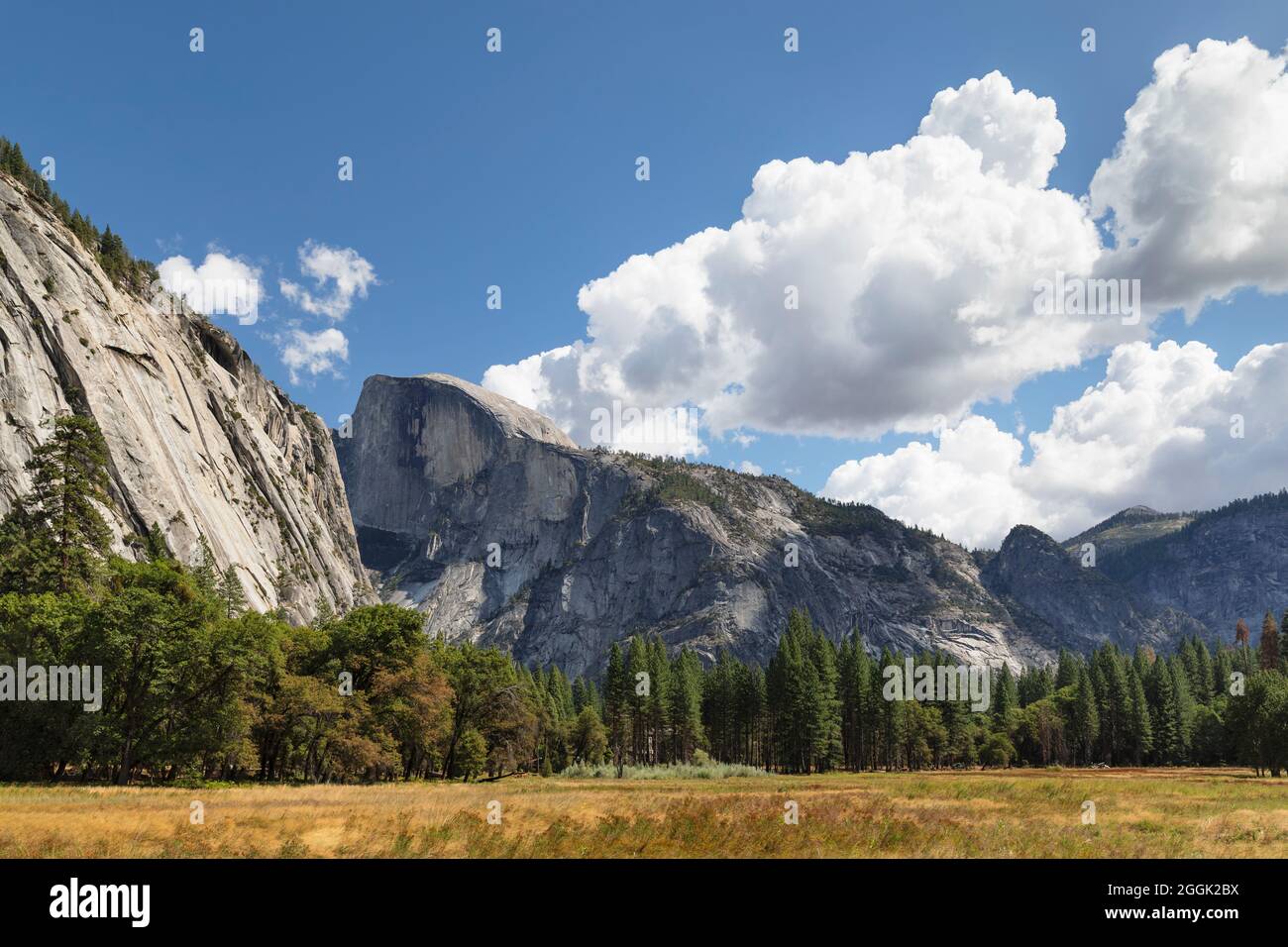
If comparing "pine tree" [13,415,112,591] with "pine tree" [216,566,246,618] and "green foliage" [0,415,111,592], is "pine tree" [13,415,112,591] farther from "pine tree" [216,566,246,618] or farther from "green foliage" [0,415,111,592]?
"pine tree" [216,566,246,618]

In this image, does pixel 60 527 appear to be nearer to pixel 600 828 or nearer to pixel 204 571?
pixel 204 571

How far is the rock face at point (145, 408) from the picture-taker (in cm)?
9262

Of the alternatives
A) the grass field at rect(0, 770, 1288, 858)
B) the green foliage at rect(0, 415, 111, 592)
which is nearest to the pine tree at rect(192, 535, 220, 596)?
the green foliage at rect(0, 415, 111, 592)

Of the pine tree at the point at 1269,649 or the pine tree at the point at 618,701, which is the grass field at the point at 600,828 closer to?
the pine tree at the point at 618,701

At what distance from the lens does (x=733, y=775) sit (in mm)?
81188

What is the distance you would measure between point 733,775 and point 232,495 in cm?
9665

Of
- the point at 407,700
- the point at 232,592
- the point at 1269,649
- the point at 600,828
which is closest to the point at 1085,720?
the point at 1269,649

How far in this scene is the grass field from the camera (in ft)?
68.4

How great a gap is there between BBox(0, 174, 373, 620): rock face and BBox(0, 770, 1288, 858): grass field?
67.2 metres

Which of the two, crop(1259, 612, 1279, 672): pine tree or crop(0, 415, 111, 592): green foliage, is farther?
crop(1259, 612, 1279, 672): pine tree

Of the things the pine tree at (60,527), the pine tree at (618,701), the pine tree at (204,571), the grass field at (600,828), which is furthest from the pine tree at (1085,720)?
the pine tree at (60,527)

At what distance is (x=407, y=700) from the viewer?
5825 cm

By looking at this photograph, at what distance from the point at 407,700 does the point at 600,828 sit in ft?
122
